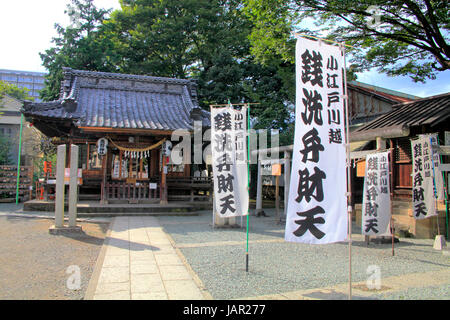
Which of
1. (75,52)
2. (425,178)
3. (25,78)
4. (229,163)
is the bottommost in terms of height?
(425,178)

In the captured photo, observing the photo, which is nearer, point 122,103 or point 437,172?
point 437,172

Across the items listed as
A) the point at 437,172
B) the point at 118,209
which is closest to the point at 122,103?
the point at 118,209

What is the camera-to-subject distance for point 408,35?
10.2 meters

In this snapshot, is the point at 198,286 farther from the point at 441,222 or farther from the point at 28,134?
the point at 28,134

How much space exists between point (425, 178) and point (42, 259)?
29.4 feet

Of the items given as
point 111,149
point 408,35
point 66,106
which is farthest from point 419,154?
point 66,106

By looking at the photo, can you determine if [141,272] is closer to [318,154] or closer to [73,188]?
[318,154]

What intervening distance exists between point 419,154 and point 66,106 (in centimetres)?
1419

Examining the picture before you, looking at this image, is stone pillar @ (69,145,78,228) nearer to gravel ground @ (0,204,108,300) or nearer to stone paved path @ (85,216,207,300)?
gravel ground @ (0,204,108,300)

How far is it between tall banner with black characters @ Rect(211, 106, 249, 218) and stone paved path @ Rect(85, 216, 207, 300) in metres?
1.56

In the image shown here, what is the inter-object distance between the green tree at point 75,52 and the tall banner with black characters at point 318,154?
1998cm

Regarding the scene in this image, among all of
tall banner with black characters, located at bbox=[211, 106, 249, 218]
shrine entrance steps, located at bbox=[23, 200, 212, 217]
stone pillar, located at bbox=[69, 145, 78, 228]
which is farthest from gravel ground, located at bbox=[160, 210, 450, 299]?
shrine entrance steps, located at bbox=[23, 200, 212, 217]

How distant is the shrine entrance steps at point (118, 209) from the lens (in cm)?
1254

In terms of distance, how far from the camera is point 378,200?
7.47 meters
